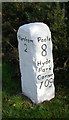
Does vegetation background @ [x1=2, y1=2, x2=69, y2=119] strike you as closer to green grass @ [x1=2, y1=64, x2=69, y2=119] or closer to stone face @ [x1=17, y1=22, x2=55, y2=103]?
green grass @ [x1=2, y1=64, x2=69, y2=119]

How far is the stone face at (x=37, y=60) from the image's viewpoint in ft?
17.3

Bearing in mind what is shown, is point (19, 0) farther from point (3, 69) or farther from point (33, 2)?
point (3, 69)

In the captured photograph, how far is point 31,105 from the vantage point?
18.7ft

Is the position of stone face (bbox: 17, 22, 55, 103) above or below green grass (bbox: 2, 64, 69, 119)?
above

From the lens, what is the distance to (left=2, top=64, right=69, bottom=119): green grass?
543cm

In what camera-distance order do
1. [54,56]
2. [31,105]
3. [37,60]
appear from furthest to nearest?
[54,56] → [31,105] → [37,60]

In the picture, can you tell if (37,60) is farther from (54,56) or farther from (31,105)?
(54,56)

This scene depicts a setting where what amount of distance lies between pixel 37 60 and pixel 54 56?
117 centimetres

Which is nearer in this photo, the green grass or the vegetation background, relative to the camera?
the green grass

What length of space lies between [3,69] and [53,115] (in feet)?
7.42

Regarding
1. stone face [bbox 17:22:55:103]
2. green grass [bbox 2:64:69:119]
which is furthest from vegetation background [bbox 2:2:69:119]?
stone face [bbox 17:22:55:103]

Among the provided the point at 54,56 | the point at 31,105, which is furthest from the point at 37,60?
the point at 54,56

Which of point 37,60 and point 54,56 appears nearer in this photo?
point 37,60

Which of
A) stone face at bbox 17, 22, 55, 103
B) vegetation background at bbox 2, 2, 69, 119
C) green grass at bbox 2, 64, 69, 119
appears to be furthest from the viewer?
vegetation background at bbox 2, 2, 69, 119
